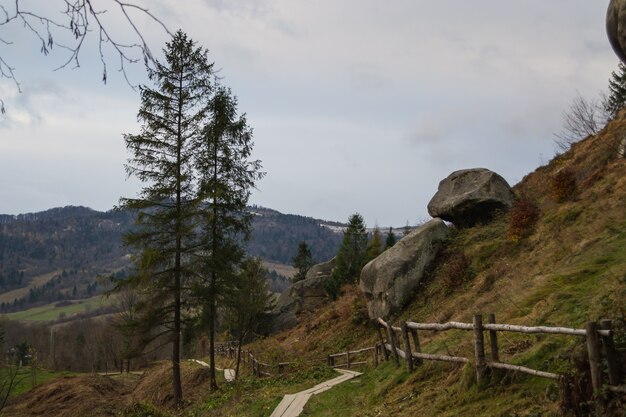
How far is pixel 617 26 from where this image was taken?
982cm

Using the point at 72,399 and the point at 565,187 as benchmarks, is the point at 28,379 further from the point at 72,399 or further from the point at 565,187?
the point at 565,187

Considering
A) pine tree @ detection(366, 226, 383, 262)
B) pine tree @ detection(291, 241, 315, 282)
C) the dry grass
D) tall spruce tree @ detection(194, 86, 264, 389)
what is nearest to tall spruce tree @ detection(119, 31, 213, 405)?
tall spruce tree @ detection(194, 86, 264, 389)

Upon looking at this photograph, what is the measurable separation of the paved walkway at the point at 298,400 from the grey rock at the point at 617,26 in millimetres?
11045

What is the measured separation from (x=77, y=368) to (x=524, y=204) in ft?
240

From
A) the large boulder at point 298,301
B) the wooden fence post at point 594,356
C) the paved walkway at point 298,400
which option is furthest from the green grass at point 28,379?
the wooden fence post at point 594,356

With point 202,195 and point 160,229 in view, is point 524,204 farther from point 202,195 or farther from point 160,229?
point 160,229

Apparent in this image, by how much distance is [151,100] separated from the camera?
68.3 ft

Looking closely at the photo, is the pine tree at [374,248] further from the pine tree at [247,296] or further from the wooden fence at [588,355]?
the wooden fence at [588,355]

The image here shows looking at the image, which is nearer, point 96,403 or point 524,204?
point 524,204

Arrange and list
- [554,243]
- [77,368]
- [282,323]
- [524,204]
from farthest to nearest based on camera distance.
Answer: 1. [77,368]
2. [282,323]
3. [524,204]
4. [554,243]

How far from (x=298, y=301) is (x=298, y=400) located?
3481 centimetres

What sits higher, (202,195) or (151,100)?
(151,100)

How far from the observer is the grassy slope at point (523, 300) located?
8.60 metres

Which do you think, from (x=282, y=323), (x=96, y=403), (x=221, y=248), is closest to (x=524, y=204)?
(x=221, y=248)
